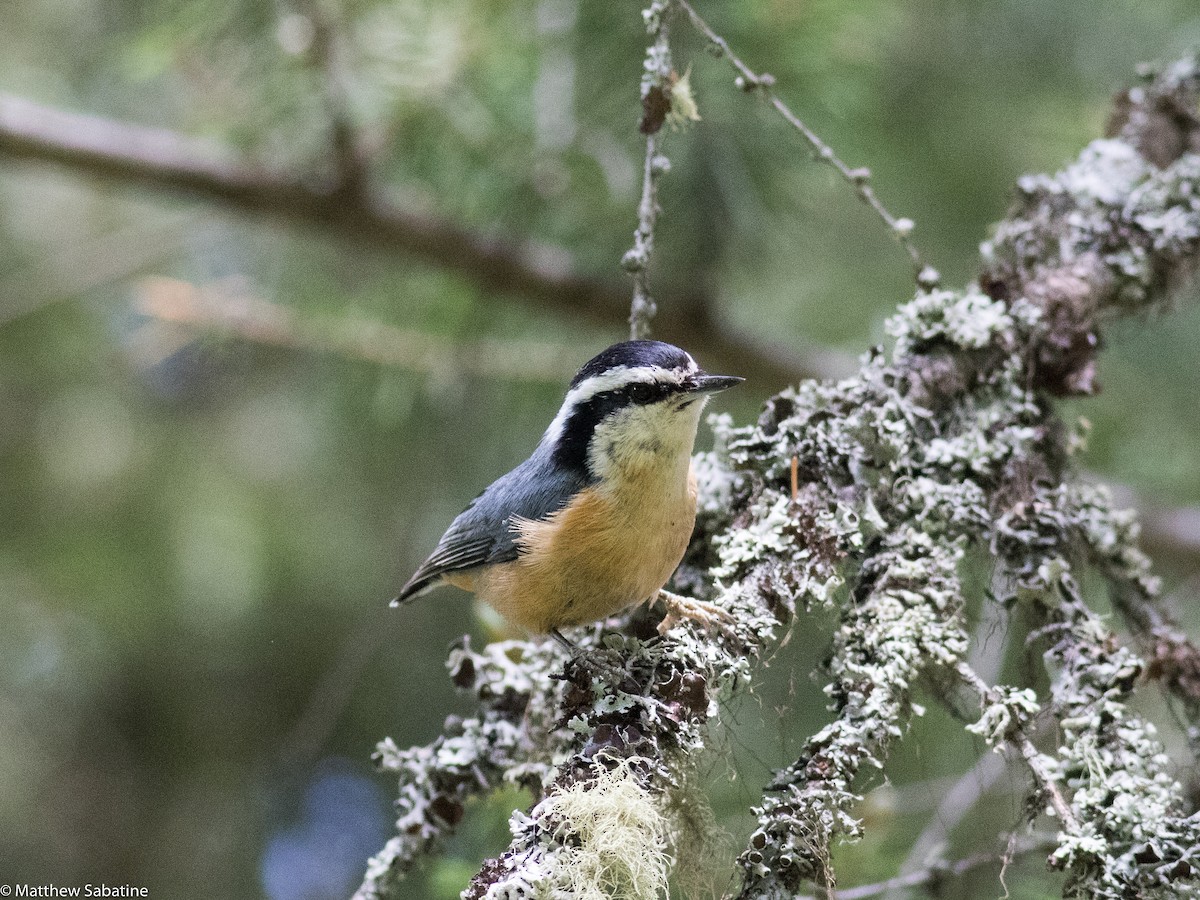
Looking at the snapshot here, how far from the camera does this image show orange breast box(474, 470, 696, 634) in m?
1.97

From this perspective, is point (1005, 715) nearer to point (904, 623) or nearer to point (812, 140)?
point (904, 623)

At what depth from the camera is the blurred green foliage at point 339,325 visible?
3223mm

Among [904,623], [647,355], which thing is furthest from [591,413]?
[904,623]

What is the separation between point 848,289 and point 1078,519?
9.67 ft

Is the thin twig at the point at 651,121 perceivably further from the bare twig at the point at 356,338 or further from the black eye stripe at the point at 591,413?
the bare twig at the point at 356,338

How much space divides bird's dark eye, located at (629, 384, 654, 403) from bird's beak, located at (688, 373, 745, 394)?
0.08 metres

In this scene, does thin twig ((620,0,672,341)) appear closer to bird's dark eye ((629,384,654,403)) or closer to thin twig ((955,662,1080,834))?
bird's dark eye ((629,384,654,403))

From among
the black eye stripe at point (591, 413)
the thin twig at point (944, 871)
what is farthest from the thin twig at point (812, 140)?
the thin twig at point (944, 871)

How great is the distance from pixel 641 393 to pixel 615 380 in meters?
0.06

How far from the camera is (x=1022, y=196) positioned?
2363 mm

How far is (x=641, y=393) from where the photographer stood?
83.7 inches

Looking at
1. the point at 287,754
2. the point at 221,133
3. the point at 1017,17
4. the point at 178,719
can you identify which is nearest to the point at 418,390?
the point at 221,133

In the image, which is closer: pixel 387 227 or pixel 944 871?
pixel 944 871

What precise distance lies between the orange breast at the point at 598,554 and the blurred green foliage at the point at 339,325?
0.31 m
